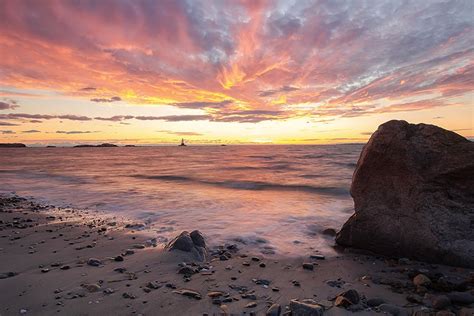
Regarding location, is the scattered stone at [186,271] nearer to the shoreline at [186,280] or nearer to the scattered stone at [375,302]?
the shoreline at [186,280]

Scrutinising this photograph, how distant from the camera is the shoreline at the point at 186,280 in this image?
425cm

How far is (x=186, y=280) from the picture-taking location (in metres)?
5.12

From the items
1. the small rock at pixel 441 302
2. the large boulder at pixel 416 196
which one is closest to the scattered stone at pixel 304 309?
the small rock at pixel 441 302

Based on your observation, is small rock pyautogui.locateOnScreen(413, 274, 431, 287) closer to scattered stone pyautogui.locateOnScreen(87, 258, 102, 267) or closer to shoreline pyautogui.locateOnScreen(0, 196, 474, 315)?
shoreline pyautogui.locateOnScreen(0, 196, 474, 315)

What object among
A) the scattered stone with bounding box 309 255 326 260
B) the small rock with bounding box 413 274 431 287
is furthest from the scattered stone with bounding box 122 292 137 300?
the small rock with bounding box 413 274 431 287

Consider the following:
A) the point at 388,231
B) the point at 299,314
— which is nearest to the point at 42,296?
the point at 299,314

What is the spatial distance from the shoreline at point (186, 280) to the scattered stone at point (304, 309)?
Answer: 0.53 ft

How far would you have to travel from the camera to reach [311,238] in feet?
26.3

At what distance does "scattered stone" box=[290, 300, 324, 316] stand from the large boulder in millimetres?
3192

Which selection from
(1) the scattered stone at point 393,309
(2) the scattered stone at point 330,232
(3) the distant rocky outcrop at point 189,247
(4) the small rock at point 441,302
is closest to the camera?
(1) the scattered stone at point 393,309

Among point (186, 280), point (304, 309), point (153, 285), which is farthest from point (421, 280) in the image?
point (153, 285)

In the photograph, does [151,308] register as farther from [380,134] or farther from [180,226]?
[380,134]

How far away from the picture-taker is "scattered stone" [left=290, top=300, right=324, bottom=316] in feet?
13.1

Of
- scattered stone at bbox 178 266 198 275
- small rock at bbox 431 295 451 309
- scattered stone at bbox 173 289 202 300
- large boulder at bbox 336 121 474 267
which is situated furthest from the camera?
large boulder at bbox 336 121 474 267
